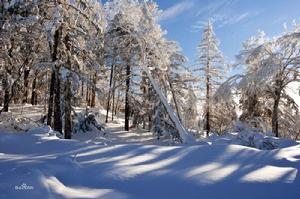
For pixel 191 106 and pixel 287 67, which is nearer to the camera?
pixel 287 67

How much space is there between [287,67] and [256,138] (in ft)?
39.5

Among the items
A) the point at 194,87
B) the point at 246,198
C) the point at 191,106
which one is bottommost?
the point at 246,198

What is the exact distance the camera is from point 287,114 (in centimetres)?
2530

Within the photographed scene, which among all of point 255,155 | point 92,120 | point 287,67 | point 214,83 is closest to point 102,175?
point 255,155

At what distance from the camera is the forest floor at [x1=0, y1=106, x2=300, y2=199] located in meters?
4.12

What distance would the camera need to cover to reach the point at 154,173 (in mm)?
4793

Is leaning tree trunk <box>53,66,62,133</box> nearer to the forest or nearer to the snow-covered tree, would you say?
the forest

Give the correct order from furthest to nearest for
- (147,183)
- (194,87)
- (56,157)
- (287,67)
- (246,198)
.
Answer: (194,87) → (287,67) → (56,157) → (147,183) → (246,198)

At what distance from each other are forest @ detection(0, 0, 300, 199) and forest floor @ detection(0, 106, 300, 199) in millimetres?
17

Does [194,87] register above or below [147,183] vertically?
above

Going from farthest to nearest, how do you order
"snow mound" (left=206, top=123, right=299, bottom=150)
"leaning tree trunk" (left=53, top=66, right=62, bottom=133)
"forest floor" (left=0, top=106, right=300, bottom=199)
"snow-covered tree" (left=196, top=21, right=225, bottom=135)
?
1. "snow-covered tree" (left=196, top=21, right=225, bottom=135)
2. "leaning tree trunk" (left=53, top=66, right=62, bottom=133)
3. "snow mound" (left=206, top=123, right=299, bottom=150)
4. "forest floor" (left=0, top=106, right=300, bottom=199)

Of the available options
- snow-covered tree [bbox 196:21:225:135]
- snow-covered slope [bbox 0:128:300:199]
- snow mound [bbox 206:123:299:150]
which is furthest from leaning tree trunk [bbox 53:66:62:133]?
snow-covered tree [bbox 196:21:225:135]

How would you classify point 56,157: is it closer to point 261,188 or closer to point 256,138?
point 261,188

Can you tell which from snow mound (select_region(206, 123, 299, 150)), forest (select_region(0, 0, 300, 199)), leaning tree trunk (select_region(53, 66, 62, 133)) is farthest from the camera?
leaning tree trunk (select_region(53, 66, 62, 133))
